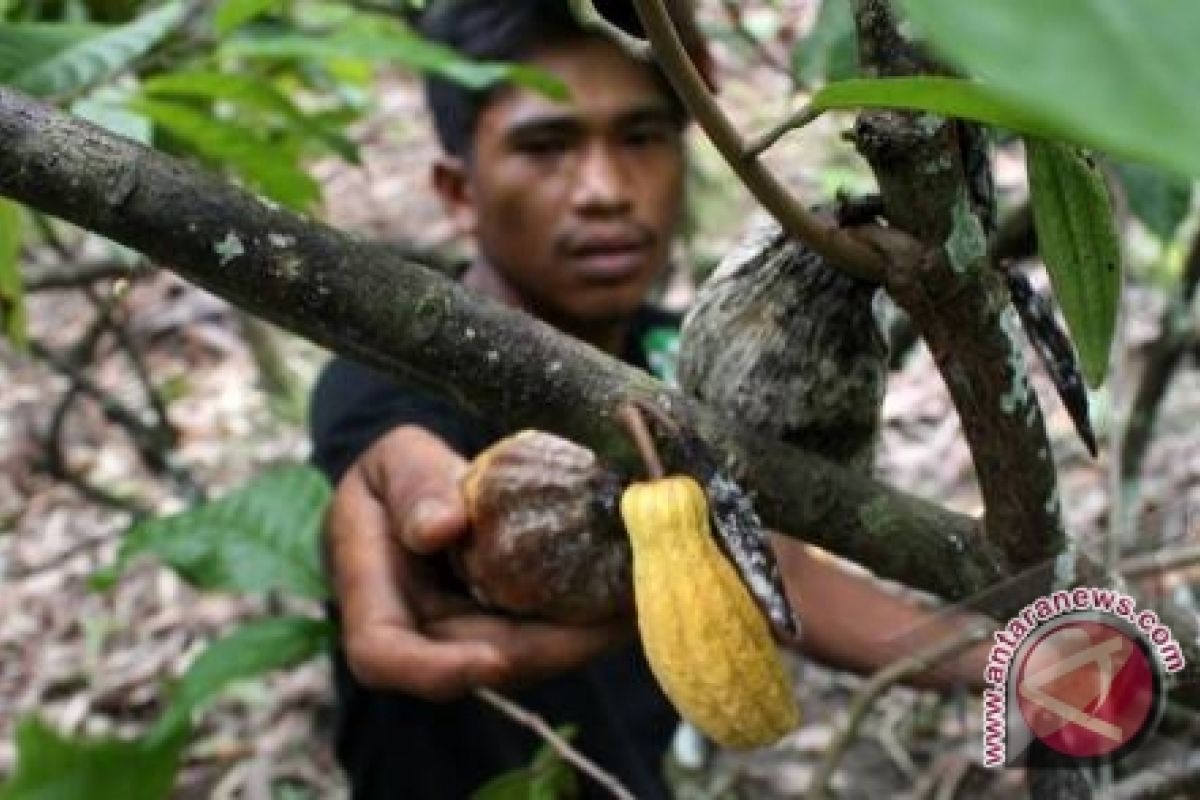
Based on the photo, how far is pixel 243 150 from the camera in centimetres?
114

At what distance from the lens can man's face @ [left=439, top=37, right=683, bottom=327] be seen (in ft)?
4.60

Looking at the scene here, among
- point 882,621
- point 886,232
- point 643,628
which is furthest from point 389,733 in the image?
point 886,232

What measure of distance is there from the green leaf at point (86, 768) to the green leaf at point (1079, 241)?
2.38 feet

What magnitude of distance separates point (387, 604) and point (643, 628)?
0.35 m

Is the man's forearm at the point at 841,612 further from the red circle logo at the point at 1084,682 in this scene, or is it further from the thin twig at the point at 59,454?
the thin twig at the point at 59,454

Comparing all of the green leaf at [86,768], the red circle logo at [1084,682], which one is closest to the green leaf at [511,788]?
the green leaf at [86,768]

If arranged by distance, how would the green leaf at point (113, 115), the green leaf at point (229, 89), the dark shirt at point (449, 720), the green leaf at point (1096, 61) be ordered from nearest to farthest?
the green leaf at point (1096, 61)
the green leaf at point (113, 115)
the green leaf at point (229, 89)
the dark shirt at point (449, 720)

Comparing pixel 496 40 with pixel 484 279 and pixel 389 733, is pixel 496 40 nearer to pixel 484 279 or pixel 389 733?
pixel 484 279

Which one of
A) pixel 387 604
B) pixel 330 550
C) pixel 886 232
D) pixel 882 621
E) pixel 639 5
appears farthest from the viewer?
pixel 882 621

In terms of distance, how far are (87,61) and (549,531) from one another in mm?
488

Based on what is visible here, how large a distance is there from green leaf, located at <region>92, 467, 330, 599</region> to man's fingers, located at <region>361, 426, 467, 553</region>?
0.68ft

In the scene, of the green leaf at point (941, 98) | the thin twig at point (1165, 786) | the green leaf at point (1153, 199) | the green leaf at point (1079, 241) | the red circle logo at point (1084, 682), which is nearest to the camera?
the green leaf at point (941, 98)

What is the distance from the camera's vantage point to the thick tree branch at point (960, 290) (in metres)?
0.50

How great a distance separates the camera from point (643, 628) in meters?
0.60
